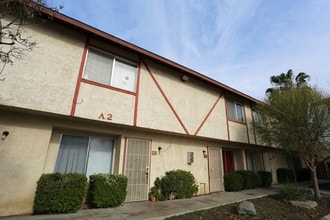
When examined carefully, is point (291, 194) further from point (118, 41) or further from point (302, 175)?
point (302, 175)

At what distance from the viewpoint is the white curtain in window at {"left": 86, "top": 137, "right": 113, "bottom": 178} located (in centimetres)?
700

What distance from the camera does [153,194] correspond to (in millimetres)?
7734

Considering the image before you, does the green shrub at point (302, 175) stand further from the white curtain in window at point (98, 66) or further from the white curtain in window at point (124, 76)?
the white curtain in window at point (98, 66)

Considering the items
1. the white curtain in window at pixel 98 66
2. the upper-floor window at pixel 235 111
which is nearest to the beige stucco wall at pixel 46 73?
the white curtain in window at pixel 98 66

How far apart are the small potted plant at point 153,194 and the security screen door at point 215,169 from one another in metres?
3.85

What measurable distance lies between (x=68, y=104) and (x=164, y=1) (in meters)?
6.39

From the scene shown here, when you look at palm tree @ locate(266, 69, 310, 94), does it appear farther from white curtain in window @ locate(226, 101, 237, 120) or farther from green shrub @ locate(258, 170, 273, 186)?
green shrub @ locate(258, 170, 273, 186)

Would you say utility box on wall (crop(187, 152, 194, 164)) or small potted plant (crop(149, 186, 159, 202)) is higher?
utility box on wall (crop(187, 152, 194, 164))

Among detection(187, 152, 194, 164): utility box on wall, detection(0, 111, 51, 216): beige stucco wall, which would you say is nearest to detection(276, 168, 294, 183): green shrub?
detection(187, 152, 194, 164): utility box on wall

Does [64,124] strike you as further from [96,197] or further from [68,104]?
[96,197]

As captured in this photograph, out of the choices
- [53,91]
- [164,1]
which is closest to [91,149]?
[53,91]

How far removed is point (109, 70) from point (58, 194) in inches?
188

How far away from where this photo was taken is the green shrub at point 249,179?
11.0m

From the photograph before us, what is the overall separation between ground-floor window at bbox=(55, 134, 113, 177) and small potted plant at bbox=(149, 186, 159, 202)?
6.85 feet
